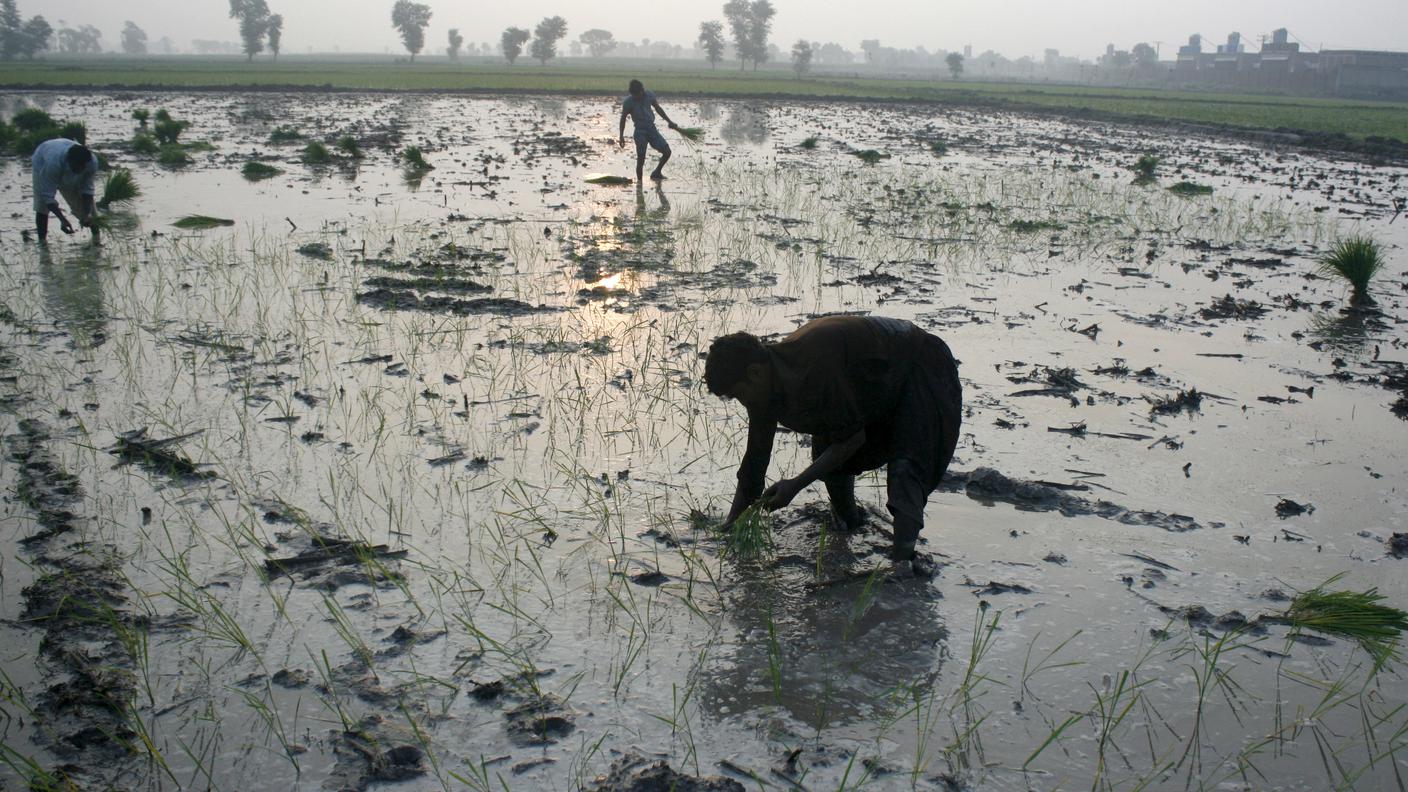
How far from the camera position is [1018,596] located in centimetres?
357

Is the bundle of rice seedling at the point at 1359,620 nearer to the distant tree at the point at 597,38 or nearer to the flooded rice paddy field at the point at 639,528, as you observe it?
the flooded rice paddy field at the point at 639,528

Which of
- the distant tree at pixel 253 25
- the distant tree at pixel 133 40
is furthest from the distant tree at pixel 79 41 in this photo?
the distant tree at pixel 253 25

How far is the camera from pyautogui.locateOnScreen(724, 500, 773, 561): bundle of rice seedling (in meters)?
3.52

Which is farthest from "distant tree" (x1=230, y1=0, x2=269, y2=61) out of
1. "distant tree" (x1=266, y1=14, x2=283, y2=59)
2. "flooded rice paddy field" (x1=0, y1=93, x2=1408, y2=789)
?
"flooded rice paddy field" (x1=0, y1=93, x2=1408, y2=789)

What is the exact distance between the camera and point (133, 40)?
171 metres

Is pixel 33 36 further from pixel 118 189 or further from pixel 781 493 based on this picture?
pixel 781 493

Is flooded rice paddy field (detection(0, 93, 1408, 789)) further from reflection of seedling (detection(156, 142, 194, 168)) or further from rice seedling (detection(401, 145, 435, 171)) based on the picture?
reflection of seedling (detection(156, 142, 194, 168))

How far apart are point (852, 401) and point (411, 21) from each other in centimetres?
12356

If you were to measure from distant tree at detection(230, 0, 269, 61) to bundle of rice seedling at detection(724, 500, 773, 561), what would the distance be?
364 feet

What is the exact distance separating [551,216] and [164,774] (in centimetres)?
876

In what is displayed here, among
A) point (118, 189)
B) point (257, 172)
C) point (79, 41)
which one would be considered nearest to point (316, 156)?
point (257, 172)

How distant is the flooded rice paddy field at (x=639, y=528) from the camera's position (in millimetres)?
2758

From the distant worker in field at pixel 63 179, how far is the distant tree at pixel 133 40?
191 meters

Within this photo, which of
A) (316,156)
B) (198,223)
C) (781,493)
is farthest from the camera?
(316,156)
